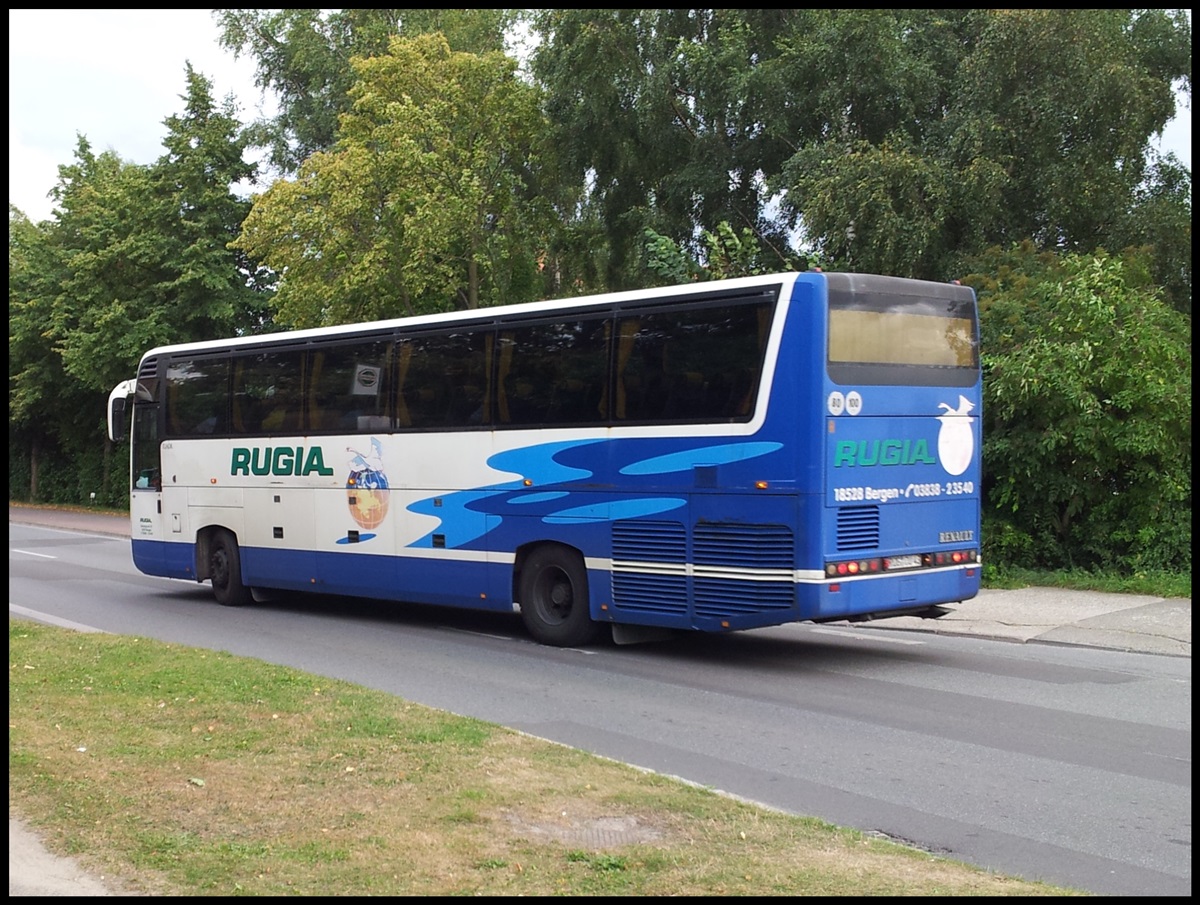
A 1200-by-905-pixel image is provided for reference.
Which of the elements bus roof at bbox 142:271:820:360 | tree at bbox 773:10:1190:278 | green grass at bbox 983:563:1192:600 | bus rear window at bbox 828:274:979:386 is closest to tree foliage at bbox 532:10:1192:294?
tree at bbox 773:10:1190:278

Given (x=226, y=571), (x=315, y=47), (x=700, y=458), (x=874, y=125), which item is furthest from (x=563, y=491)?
(x=315, y=47)

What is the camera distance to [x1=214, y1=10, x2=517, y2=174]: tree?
3738cm

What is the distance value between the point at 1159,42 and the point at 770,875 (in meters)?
24.5

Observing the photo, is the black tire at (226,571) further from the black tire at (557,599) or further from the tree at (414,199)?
the tree at (414,199)

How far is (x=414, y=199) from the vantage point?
92.5 ft

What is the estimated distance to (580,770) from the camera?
23.4ft

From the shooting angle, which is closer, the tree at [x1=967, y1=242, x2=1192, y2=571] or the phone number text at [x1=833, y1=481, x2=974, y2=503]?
the phone number text at [x1=833, y1=481, x2=974, y2=503]

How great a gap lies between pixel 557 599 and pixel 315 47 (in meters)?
30.2

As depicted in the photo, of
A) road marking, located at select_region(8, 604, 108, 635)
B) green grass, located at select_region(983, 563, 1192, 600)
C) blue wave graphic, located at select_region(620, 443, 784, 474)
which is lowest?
road marking, located at select_region(8, 604, 108, 635)

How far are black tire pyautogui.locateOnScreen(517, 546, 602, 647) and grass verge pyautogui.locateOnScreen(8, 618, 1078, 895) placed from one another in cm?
378

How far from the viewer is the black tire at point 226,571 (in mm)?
16656

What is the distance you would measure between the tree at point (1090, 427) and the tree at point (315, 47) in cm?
2349

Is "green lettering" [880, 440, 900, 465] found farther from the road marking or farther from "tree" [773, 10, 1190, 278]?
"tree" [773, 10, 1190, 278]

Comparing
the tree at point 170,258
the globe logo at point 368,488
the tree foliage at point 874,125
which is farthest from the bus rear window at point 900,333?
the tree at point 170,258
